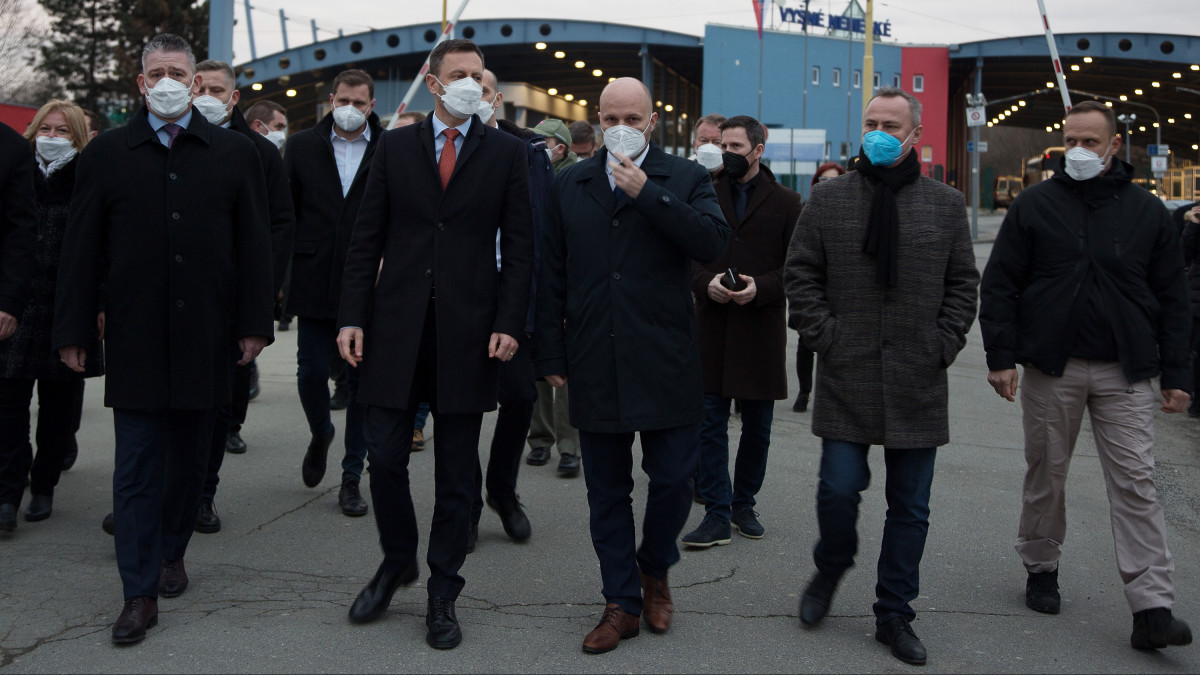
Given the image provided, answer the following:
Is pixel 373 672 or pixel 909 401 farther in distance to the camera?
pixel 909 401

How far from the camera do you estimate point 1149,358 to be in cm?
452

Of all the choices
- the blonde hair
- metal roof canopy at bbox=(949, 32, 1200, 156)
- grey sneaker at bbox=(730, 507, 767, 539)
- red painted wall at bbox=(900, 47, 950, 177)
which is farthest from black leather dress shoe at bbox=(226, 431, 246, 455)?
red painted wall at bbox=(900, 47, 950, 177)

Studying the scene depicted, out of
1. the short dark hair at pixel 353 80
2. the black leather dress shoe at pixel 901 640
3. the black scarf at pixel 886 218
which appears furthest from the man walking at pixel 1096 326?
the short dark hair at pixel 353 80

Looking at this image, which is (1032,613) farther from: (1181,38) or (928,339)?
(1181,38)

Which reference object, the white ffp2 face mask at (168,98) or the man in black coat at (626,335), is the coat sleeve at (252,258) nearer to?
the white ffp2 face mask at (168,98)

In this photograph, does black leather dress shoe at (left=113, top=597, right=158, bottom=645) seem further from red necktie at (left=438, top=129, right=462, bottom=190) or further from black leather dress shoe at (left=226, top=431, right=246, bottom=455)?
black leather dress shoe at (left=226, top=431, right=246, bottom=455)

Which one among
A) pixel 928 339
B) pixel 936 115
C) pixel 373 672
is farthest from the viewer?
pixel 936 115

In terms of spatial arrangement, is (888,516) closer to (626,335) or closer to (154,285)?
(626,335)

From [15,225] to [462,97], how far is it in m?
2.19

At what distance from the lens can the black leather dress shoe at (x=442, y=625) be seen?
419cm

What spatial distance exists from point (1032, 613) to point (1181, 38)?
42.7 metres

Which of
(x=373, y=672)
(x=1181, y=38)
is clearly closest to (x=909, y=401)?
(x=373, y=672)

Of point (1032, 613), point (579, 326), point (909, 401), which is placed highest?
point (579, 326)

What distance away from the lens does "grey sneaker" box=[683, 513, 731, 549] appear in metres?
5.60
